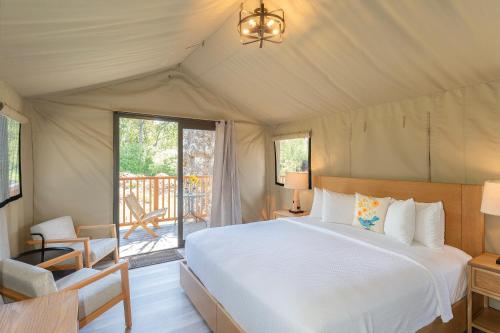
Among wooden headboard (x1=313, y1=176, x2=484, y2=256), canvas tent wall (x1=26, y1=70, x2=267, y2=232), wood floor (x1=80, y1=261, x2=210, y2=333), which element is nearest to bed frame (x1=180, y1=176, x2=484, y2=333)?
wooden headboard (x1=313, y1=176, x2=484, y2=256)

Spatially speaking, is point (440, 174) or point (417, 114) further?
point (417, 114)

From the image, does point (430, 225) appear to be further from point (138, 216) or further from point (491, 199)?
point (138, 216)

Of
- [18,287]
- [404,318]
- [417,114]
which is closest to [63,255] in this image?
[18,287]

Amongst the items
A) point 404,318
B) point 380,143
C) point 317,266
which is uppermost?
point 380,143

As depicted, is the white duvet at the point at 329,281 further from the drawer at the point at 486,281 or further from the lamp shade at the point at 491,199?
the lamp shade at the point at 491,199

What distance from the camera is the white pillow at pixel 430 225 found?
2297 millimetres

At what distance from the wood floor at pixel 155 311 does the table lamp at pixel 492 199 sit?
2.44 metres

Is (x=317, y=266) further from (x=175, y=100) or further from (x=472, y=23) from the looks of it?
(x=175, y=100)

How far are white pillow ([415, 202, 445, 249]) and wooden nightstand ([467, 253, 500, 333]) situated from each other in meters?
0.28

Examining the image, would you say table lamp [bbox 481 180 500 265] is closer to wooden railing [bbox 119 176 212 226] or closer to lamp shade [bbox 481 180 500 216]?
lamp shade [bbox 481 180 500 216]

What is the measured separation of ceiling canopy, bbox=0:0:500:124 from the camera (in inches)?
65.3

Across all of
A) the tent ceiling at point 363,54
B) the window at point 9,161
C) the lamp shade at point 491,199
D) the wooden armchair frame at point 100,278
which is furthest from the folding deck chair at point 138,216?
the lamp shade at point 491,199

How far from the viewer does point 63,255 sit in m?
2.40

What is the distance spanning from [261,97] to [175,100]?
1.38 metres
